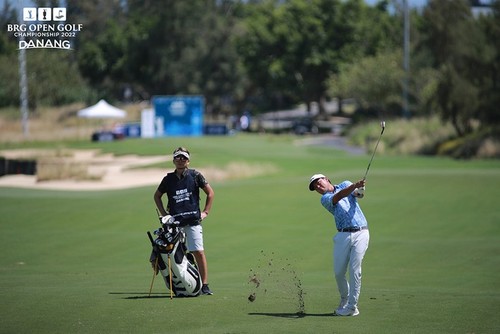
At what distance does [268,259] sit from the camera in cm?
2175

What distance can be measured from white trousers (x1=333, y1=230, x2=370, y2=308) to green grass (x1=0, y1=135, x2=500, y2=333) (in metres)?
Answer: 0.38

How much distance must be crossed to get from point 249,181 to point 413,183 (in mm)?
6509

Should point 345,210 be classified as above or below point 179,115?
below

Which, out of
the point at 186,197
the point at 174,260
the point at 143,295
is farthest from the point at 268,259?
the point at 174,260

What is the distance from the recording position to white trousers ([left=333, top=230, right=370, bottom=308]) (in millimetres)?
12414

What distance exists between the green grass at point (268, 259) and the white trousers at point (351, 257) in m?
0.38

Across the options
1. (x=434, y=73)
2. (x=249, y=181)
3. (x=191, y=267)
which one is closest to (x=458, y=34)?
(x=434, y=73)

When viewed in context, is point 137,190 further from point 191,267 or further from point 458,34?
point 458,34

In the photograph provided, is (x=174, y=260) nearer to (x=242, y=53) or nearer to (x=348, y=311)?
(x=348, y=311)

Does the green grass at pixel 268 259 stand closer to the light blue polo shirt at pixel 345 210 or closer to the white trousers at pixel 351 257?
the white trousers at pixel 351 257

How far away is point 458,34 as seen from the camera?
5988 cm

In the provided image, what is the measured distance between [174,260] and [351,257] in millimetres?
2628
